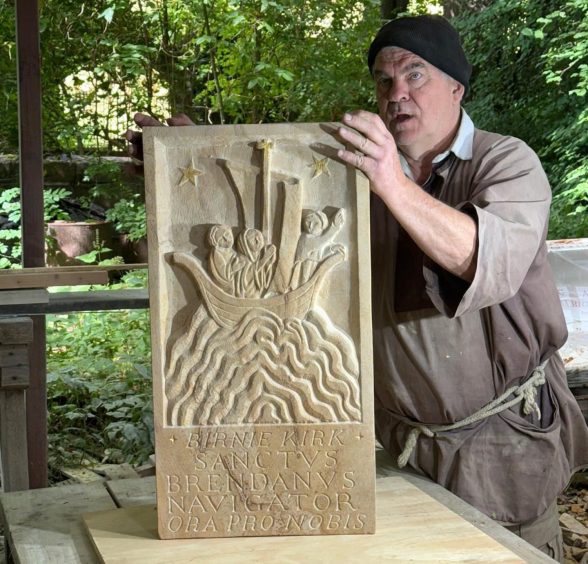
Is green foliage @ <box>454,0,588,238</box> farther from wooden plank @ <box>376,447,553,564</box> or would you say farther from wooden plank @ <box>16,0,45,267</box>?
wooden plank @ <box>376,447,553,564</box>

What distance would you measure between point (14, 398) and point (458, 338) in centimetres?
226

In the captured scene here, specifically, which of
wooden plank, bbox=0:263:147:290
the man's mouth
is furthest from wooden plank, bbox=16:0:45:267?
the man's mouth

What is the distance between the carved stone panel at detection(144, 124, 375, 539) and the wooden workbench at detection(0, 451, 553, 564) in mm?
62

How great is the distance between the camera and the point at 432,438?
2.43 meters

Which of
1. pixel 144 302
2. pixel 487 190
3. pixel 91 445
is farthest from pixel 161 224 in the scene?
pixel 91 445

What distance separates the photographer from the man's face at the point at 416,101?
7.79 feet

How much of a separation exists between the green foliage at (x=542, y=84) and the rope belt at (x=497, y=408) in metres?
5.96

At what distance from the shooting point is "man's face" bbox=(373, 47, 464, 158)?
93.5 inches

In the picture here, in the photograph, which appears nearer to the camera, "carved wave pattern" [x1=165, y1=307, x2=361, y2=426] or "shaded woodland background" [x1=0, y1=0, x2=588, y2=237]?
"carved wave pattern" [x1=165, y1=307, x2=361, y2=426]

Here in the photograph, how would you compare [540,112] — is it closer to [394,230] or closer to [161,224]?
[394,230]

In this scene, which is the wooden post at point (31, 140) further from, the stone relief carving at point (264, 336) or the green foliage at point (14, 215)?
the green foliage at point (14, 215)

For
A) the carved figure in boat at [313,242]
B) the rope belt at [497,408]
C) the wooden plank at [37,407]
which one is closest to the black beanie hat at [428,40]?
the carved figure in boat at [313,242]

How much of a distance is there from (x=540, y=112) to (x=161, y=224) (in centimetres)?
760

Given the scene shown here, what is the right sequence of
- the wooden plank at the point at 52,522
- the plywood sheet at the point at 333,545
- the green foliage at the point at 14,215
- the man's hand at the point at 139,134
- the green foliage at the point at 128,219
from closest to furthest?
the plywood sheet at the point at 333,545 < the wooden plank at the point at 52,522 < the man's hand at the point at 139,134 < the green foliage at the point at 14,215 < the green foliage at the point at 128,219
